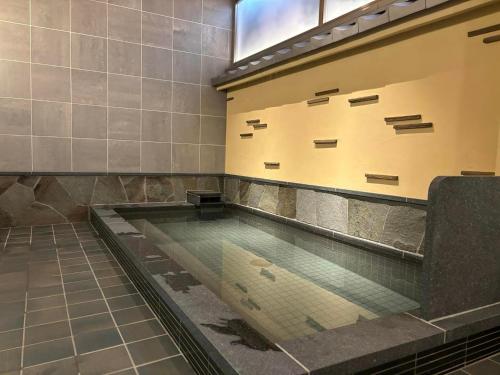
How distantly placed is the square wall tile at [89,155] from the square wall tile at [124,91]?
625mm

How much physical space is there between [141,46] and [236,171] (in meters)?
2.37

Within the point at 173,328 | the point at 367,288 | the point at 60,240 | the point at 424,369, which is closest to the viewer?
the point at 424,369

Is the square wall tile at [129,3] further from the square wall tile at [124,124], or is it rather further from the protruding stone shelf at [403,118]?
the protruding stone shelf at [403,118]

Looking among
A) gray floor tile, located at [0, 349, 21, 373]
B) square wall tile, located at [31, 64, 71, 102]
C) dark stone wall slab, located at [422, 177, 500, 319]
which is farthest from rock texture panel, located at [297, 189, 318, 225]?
square wall tile, located at [31, 64, 71, 102]

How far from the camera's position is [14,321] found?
2084mm

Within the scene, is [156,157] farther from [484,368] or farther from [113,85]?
[484,368]

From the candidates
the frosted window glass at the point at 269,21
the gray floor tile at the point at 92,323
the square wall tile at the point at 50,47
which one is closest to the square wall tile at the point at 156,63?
the square wall tile at the point at 50,47

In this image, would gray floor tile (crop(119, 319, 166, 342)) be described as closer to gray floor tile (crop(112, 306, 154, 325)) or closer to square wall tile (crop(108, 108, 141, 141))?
gray floor tile (crop(112, 306, 154, 325))

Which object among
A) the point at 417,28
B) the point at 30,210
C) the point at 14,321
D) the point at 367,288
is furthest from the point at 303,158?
the point at 30,210

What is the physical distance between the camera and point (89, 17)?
4859 mm

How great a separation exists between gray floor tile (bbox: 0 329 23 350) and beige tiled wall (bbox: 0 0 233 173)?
10.8 ft

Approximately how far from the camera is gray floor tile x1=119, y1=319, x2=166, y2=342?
1.96m

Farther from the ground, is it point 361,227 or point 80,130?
point 80,130

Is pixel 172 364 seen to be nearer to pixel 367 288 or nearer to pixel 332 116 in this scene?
pixel 367 288
